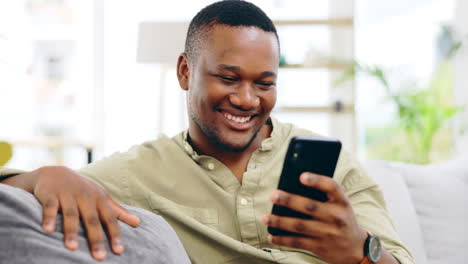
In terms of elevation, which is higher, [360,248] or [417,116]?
[360,248]

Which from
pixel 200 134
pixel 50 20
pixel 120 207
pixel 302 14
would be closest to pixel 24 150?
pixel 50 20

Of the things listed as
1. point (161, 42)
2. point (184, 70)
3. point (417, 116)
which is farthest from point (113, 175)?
point (417, 116)

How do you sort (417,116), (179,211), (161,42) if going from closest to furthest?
(179,211) < (161,42) < (417,116)

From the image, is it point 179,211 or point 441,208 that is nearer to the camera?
point 179,211

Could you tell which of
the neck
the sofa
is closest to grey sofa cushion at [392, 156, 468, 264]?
the sofa

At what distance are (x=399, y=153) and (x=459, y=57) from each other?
3.04ft

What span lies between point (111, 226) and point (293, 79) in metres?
3.81

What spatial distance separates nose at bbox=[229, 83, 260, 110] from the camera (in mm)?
1192

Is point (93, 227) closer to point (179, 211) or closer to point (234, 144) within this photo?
point (179, 211)

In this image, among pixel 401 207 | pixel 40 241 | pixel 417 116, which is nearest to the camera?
pixel 40 241

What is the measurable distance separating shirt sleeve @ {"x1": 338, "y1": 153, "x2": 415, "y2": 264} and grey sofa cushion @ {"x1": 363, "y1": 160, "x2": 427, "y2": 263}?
252 mm

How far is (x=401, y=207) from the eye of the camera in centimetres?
153

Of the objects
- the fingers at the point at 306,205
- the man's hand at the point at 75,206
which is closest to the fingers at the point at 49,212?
the man's hand at the point at 75,206

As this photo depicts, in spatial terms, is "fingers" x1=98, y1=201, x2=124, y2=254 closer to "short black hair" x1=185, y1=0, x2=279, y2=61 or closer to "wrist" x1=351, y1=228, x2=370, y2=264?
"wrist" x1=351, y1=228, x2=370, y2=264
